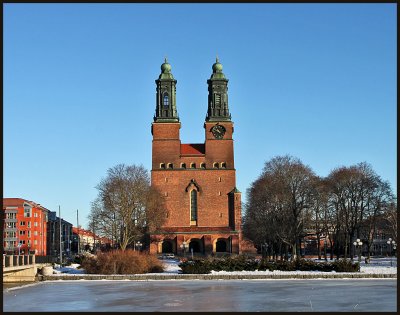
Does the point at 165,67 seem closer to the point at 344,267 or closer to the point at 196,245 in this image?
the point at 196,245

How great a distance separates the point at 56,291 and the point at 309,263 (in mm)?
18813

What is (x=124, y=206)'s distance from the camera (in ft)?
243

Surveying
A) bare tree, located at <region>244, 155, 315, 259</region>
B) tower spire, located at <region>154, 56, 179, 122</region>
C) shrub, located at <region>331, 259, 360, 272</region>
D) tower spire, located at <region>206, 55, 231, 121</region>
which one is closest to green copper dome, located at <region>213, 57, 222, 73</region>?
tower spire, located at <region>206, 55, 231, 121</region>

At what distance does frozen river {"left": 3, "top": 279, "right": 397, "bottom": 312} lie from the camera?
72.3 ft

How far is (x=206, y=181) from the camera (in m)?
98.0

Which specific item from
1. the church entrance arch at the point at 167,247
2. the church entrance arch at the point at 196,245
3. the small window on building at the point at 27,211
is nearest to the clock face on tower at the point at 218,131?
the church entrance arch at the point at 196,245

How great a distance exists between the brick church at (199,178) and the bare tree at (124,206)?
673 inches

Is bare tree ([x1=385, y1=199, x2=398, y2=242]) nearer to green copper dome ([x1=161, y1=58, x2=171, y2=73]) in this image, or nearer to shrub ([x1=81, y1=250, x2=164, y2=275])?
shrub ([x1=81, y1=250, x2=164, y2=275])

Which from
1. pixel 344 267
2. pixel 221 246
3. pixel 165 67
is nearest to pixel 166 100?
pixel 165 67

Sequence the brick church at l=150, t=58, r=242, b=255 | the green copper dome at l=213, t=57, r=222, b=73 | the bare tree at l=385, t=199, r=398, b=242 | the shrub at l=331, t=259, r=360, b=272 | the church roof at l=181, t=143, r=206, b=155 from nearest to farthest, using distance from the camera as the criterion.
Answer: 1. the shrub at l=331, t=259, r=360, b=272
2. the bare tree at l=385, t=199, r=398, b=242
3. the brick church at l=150, t=58, r=242, b=255
4. the church roof at l=181, t=143, r=206, b=155
5. the green copper dome at l=213, t=57, r=222, b=73

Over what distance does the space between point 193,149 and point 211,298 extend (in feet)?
251

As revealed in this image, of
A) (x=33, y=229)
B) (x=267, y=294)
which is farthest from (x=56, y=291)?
(x=33, y=229)

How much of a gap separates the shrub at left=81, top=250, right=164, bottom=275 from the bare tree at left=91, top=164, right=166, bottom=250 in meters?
27.4

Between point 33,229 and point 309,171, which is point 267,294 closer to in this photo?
point 309,171
